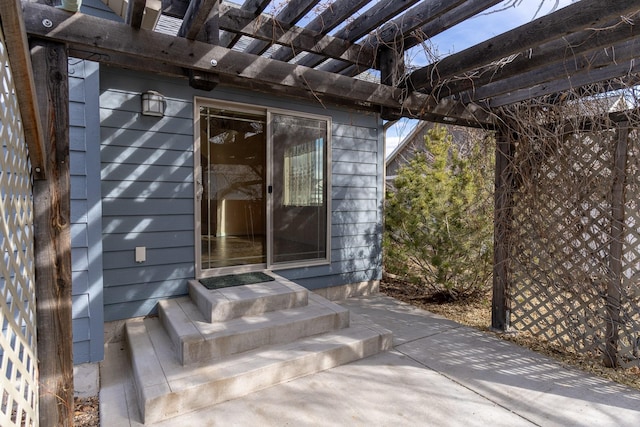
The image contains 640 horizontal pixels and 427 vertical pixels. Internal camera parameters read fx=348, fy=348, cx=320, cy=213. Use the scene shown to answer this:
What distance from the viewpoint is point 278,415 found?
2123 millimetres

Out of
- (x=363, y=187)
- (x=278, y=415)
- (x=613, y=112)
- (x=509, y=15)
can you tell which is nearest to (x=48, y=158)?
(x=278, y=415)

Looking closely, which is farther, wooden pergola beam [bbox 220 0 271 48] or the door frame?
the door frame

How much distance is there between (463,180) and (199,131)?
313 cm

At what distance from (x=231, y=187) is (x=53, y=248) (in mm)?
2072

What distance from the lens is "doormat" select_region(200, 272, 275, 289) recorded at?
3.27m

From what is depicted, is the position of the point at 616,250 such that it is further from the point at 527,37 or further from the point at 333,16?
the point at 333,16

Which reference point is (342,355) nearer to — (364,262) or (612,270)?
(364,262)

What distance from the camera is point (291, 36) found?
7.67ft

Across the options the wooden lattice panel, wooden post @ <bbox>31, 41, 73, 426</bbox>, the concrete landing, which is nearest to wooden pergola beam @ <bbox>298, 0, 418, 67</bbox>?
wooden post @ <bbox>31, 41, 73, 426</bbox>

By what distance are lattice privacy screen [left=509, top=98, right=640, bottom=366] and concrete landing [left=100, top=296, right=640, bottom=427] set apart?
0.51 m

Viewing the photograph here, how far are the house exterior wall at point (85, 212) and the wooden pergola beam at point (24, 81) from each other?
32.6 inches

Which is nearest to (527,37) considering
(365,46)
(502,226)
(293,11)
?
(365,46)

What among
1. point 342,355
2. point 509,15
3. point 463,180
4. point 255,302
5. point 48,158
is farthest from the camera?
point 463,180

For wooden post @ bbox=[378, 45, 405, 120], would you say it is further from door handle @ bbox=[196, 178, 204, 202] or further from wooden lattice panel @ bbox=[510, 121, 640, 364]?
door handle @ bbox=[196, 178, 204, 202]
